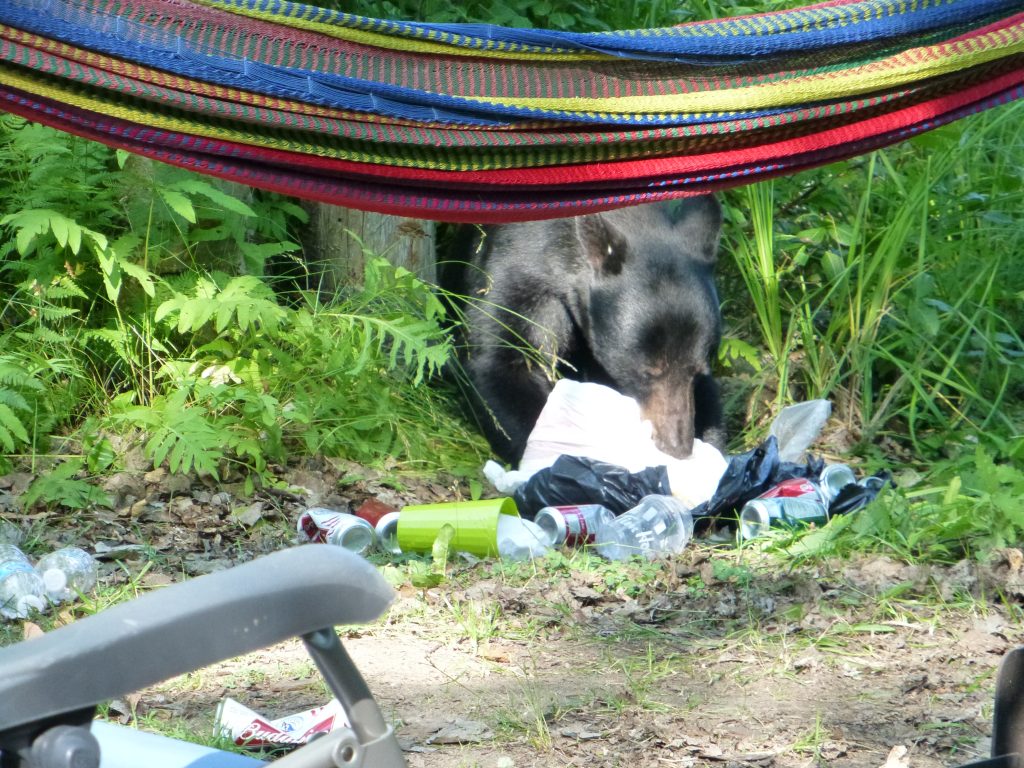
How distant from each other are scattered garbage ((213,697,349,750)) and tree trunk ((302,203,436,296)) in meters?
2.57

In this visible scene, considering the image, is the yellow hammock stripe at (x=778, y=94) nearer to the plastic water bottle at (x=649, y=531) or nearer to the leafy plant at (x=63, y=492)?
the plastic water bottle at (x=649, y=531)

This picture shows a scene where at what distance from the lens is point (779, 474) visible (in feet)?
12.5

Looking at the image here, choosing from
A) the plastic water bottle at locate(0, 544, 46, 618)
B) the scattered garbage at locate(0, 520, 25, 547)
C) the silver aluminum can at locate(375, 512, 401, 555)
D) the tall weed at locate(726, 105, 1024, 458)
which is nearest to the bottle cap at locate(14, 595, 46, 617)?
the plastic water bottle at locate(0, 544, 46, 618)

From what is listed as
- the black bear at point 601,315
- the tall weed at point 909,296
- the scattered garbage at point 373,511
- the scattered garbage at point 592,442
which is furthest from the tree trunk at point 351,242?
the tall weed at point 909,296

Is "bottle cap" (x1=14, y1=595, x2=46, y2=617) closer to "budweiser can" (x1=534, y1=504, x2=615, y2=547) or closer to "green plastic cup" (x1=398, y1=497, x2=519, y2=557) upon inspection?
"green plastic cup" (x1=398, y1=497, x2=519, y2=557)

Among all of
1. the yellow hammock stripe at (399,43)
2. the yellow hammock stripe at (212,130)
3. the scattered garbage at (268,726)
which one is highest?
the yellow hammock stripe at (399,43)

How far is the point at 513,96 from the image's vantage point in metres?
2.23

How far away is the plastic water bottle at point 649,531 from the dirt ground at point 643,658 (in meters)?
0.08

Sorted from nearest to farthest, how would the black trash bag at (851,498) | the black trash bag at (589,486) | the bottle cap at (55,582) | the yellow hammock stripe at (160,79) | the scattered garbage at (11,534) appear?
1. the yellow hammock stripe at (160,79)
2. the bottle cap at (55,582)
3. the scattered garbage at (11,534)
4. the black trash bag at (851,498)
5. the black trash bag at (589,486)

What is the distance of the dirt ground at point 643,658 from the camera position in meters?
2.14

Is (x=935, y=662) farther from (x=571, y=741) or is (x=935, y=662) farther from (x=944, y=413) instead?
(x=944, y=413)

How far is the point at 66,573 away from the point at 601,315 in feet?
7.94

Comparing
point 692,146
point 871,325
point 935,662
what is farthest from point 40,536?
point 871,325

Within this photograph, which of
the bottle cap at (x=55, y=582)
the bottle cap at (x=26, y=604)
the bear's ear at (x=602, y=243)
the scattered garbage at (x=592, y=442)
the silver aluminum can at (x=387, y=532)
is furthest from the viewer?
the bear's ear at (x=602, y=243)
